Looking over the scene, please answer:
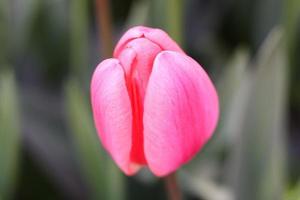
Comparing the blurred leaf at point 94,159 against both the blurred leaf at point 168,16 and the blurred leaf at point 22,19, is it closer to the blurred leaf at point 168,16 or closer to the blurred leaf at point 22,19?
the blurred leaf at point 168,16

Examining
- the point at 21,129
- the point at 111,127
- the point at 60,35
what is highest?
the point at 111,127

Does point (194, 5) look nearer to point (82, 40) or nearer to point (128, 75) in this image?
point (82, 40)

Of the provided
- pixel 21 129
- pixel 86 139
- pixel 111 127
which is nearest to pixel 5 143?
pixel 86 139

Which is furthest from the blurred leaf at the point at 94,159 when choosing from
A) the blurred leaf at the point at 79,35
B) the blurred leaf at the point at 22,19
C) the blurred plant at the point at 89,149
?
the blurred leaf at the point at 22,19

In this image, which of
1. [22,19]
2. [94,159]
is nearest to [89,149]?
[94,159]

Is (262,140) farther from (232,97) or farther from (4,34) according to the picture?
(4,34)
